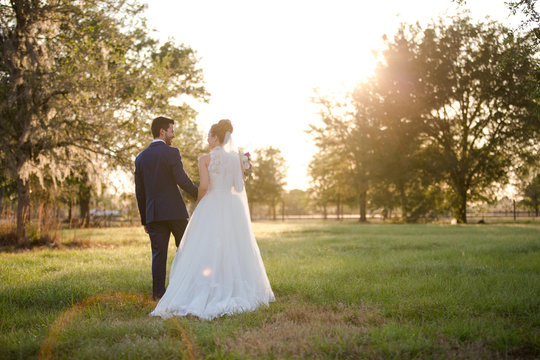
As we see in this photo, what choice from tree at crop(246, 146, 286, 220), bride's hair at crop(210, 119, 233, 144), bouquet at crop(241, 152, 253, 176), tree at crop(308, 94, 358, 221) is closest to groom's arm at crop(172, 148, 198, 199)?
bride's hair at crop(210, 119, 233, 144)

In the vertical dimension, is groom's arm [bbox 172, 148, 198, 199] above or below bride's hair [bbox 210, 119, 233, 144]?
below

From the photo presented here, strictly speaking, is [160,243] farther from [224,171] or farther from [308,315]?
[308,315]

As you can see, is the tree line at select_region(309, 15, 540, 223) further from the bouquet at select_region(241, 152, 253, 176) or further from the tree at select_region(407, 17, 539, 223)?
the bouquet at select_region(241, 152, 253, 176)

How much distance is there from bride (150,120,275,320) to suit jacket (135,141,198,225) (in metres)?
0.28

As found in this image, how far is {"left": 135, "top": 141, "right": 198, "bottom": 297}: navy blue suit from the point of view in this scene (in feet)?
18.8

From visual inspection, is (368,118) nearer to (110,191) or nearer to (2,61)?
(110,191)

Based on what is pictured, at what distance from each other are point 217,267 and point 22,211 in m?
9.94

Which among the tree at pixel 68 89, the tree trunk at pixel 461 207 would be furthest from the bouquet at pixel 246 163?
the tree trunk at pixel 461 207

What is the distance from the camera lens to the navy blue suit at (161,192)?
225 inches

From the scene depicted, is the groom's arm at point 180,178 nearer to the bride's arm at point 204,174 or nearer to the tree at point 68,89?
the bride's arm at point 204,174

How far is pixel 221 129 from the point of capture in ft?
19.3

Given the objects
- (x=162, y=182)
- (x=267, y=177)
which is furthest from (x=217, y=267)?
(x=267, y=177)

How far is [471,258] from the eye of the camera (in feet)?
30.2

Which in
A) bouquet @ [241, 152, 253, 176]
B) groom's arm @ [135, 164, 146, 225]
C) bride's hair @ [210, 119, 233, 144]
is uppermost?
bride's hair @ [210, 119, 233, 144]
